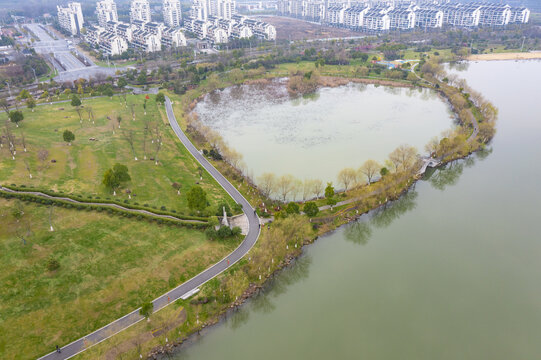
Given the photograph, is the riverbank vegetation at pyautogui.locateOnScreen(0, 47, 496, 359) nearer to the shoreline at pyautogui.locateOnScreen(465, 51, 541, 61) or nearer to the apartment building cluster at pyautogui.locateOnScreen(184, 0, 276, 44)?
the shoreline at pyautogui.locateOnScreen(465, 51, 541, 61)

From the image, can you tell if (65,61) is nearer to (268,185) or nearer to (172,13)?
(172,13)

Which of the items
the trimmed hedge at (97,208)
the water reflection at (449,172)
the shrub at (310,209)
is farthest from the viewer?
the water reflection at (449,172)

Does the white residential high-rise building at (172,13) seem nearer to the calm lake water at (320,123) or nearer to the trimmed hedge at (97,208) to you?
the calm lake water at (320,123)

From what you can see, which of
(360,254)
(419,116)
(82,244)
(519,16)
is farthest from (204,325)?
(519,16)

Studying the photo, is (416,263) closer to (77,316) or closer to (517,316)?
(517,316)

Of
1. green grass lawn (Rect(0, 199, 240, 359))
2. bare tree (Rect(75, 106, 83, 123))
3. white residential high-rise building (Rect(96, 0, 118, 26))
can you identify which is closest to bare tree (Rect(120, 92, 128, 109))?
bare tree (Rect(75, 106, 83, 123))

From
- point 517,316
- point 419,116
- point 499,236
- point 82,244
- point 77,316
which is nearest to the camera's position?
point 77,316

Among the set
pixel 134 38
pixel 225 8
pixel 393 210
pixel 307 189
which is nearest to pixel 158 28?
pixel 134 38

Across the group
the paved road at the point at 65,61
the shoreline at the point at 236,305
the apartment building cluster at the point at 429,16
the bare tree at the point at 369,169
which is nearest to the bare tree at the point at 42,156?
the shoreline at the point at 236,305
